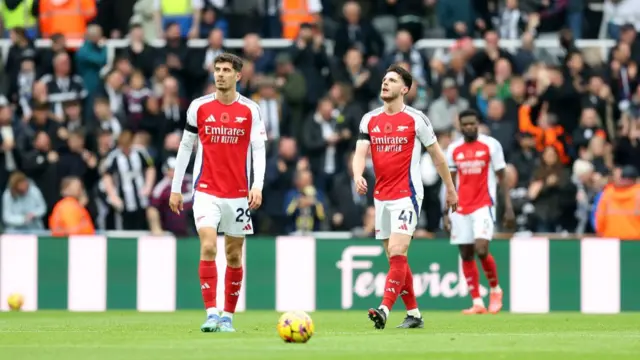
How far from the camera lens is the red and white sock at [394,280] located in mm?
14609

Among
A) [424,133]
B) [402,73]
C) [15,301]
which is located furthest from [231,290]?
[15,301]

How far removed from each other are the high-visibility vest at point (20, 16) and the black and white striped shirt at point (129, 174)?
408 centimetres

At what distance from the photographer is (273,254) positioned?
22141 millimetres

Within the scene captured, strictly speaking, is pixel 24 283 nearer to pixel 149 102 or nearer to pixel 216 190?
pixel 149 102

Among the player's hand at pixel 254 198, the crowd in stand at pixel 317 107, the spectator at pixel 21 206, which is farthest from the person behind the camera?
the crowd in stand at pixel 317 107

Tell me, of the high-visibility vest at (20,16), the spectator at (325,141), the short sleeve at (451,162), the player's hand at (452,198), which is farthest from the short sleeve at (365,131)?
the high-visibility vest at (20,16)

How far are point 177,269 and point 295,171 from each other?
2.90 m

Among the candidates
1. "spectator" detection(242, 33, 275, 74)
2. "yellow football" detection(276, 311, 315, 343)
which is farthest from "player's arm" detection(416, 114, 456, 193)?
"spectator" detection(242, 33, 275, 74)

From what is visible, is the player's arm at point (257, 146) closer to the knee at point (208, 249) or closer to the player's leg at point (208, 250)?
the player's leg at point (208, 250)

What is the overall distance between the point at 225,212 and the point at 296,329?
239cm

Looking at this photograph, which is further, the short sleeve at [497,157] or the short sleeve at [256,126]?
the short sleeve at [497,157]

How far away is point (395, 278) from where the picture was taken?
48.3 ft

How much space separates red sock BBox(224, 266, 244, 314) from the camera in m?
14.6

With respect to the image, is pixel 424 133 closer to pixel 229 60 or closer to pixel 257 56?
pixel 229 60
